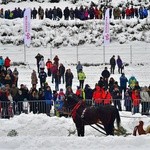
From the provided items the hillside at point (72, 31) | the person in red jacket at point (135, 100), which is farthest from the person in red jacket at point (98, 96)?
the hillside at point (72, 31)

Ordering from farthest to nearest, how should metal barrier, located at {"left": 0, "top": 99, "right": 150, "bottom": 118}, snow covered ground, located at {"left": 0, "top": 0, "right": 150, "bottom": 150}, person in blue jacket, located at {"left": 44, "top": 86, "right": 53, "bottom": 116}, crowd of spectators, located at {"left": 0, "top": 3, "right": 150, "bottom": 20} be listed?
1. crowd of spectators, located at {"left": 0, "top": 3, "right": 150, "bottom": 20}
2. person in blue jacket, located at {"left": 44, "top": 86, "right": 53, "bottom": 116}
3. metal barrier, located at {"left": 0, "top": 99, "right": 150, "bottom": 118}
4. snow covered ground, located at {"left": 0, "top": 0, "right": 150, "bottom": 150}

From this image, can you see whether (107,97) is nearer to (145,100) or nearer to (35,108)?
(145,100)

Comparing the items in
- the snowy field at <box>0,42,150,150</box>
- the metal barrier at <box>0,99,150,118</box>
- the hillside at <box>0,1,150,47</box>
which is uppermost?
the hillside at <box>0,1,150,47</box>

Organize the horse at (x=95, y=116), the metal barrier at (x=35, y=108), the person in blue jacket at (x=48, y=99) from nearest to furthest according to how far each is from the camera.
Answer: the horse at (x=95, y=116), the metal barrier at (x=35, y=108), the person in blue jacket at (x=48, y=99)

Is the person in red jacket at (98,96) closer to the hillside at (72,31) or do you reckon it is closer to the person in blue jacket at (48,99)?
the person in blue jacket at (48,99)

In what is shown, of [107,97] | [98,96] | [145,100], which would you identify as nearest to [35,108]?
[98,96]

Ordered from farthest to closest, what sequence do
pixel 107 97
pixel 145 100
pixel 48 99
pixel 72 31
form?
pixel 72 31
pixel 48 99
pixel 107 97
pixel 145 100

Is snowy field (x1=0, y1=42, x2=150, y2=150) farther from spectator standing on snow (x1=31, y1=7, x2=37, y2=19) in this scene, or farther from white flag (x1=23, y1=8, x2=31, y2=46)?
spectator standing on snow (x1=31, y1=7, x2=37, y2=19)

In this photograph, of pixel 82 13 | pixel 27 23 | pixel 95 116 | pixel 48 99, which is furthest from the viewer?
pixel 82 13

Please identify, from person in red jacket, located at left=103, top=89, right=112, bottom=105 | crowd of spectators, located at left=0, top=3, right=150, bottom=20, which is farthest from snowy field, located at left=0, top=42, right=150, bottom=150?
crowd of spectators, located at left=0, top=3, right=150, bottom=20

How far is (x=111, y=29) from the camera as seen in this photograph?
41.5 metres

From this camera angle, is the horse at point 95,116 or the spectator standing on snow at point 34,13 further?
the spectator standing on snow at point 34,13

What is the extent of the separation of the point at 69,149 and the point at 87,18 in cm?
2769

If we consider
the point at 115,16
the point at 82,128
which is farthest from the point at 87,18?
the point at 82,128
